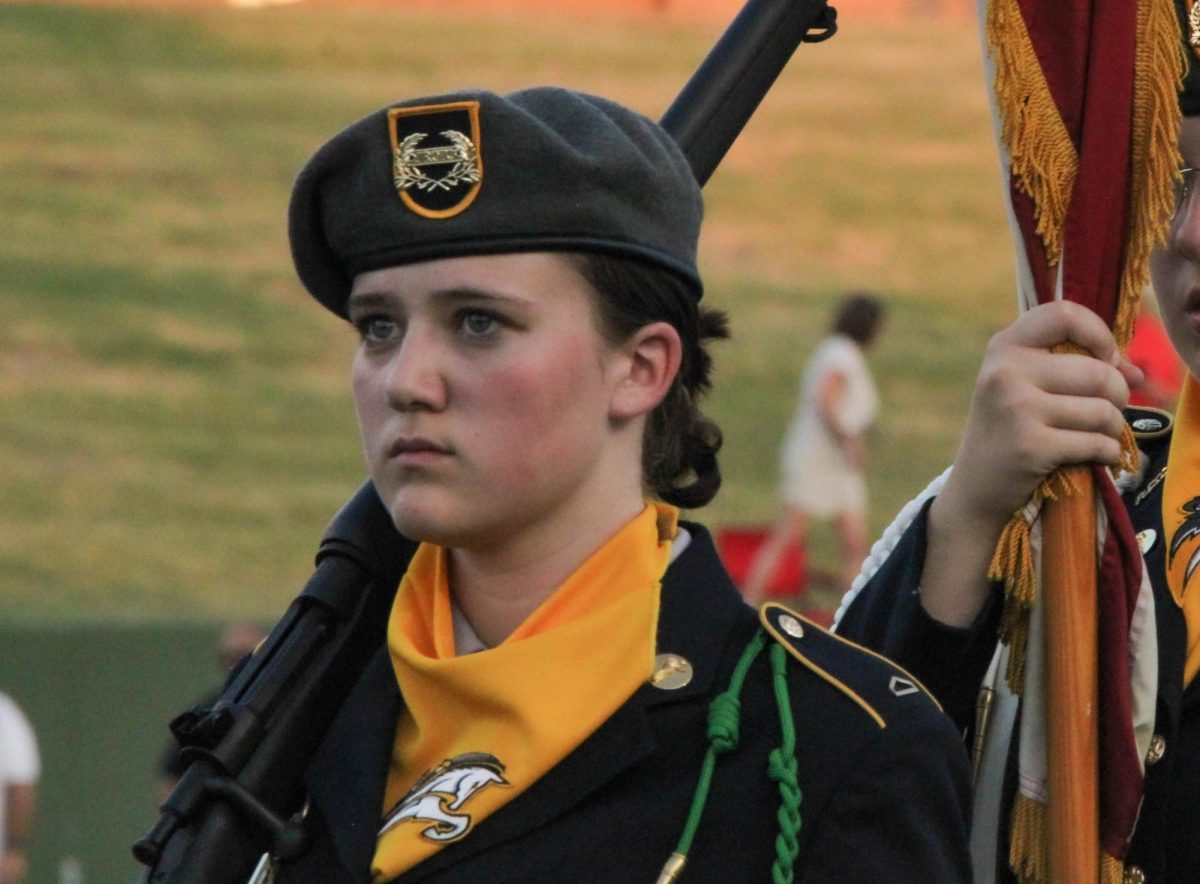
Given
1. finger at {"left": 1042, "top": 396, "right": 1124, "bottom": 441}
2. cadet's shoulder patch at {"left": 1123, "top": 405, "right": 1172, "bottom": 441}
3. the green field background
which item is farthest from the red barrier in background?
finger at {"left": 1042, "top": 396, "right": 1124, "bottom": 441}

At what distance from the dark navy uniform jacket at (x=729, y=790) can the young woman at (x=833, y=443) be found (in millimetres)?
8362

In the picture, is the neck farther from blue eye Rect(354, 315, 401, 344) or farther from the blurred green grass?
the blurred green grass

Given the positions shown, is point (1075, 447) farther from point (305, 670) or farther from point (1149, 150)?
point (305, 670)

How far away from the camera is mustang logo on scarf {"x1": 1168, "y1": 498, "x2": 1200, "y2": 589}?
8.16 ft

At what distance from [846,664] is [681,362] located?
34cm

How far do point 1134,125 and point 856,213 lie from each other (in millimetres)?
16280

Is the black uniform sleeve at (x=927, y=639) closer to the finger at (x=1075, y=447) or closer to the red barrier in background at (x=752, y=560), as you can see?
the finger at (x=1075, y=447)

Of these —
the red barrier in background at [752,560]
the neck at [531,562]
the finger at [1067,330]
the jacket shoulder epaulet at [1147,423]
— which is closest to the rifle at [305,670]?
the neck at [531,562]

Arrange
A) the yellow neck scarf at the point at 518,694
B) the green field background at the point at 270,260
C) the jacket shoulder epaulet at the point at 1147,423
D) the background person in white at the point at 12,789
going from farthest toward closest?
1. the green field background at the point at 270,260
2. the background person in white at the point at 12,789
3. the jacket shoulder epaulet at the point at 1147,423
4. the yellow neck scarf at the point at 518,694

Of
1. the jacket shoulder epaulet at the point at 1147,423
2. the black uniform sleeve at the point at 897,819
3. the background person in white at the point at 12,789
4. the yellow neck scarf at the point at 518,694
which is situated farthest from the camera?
the background person in white at the point at 12,789

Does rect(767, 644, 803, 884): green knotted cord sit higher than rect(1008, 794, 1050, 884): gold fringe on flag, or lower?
higher

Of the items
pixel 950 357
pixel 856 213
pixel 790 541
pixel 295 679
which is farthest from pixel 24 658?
pixel 856 213

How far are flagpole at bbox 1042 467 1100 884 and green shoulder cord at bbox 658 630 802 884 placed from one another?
28cm

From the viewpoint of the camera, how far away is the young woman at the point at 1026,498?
7.37ft
